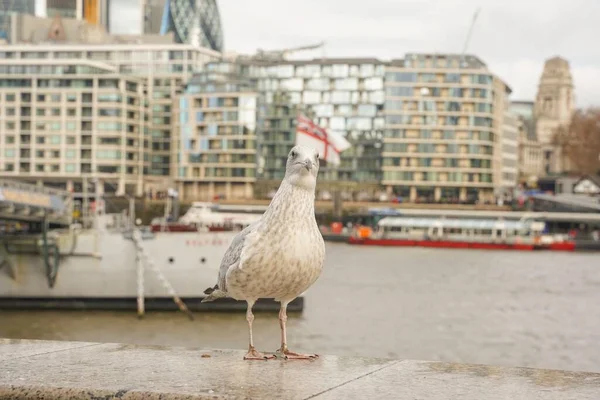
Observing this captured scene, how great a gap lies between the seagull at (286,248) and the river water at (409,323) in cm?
2087

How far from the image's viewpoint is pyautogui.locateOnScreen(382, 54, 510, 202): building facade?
122000 millimetres

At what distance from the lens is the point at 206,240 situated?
119 feet

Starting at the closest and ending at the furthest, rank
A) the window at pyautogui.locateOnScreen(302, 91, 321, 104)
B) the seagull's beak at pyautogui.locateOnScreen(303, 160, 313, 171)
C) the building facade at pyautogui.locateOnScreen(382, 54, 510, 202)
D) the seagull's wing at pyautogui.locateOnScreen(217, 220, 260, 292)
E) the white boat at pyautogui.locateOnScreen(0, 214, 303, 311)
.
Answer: the seagull's beak at pyautogui.locateOnScreen(303, 160, 313, 171) < the seagull's wing at pyautogui.locateOnScreen(217, 220, 260, 292) < the white boat at pyautogui.locateOnScreen(0, 214, 303, 311) < the building facade at pyautogui.locateOnScreen(382, 54, 510, 202) < the window at pyautogui.locateOnScreen(302, 91, 321, 104)

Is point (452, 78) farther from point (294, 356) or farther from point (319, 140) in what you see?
Result: point (294, 356)

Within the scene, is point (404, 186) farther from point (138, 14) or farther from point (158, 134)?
point (138, 14)

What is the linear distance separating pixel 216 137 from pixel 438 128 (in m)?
25.8

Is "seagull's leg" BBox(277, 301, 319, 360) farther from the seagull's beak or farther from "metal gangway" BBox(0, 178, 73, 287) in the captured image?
"metal gangway" BBox(0, 178, 73, 287)

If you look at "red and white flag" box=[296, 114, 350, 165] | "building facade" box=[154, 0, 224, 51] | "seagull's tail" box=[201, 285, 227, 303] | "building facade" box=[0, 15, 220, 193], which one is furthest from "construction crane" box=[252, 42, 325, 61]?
"seagull's tail" box=[201, 285, 227, 303]

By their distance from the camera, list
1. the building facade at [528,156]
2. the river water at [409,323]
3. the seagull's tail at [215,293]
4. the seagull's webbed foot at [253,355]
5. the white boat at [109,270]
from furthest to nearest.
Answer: the building facade at [528,156], the white boat at [109,270], the river water at [409,323], the seagull's tail at [215,293], the seagull's webbed foot at [253,355]

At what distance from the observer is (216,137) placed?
12412 cm

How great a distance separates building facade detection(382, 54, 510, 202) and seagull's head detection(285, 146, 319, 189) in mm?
116300

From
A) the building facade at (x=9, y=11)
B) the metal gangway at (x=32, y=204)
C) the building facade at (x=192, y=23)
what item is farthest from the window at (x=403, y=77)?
the metal gangway at (x=32, y=204)

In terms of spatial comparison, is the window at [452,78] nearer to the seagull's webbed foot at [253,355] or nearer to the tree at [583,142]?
the tree at [583,142]

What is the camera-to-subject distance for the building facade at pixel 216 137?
12338cm
